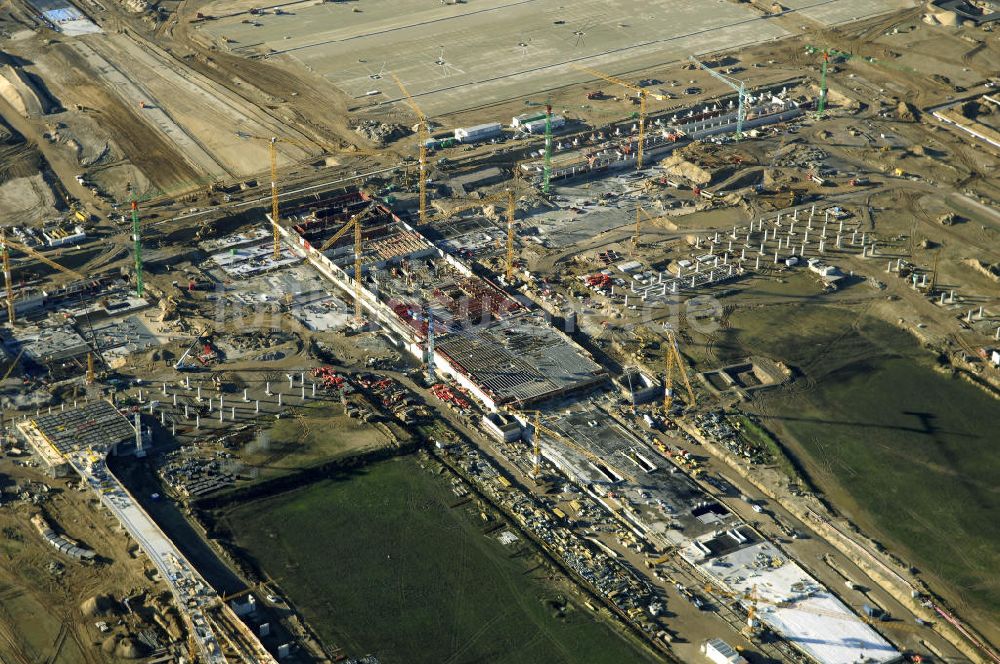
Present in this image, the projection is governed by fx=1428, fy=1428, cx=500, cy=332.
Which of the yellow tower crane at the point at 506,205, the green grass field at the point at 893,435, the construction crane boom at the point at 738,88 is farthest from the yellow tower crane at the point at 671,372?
the construction crane boom at the point at 738,88

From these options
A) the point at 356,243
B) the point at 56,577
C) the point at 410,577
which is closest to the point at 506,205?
the point at 356,243

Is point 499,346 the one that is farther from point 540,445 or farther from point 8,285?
point 8,285

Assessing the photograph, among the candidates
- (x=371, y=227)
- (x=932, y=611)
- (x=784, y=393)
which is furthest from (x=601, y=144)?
(x=932, y=611)

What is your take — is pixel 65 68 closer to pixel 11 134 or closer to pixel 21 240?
pixel 11 134

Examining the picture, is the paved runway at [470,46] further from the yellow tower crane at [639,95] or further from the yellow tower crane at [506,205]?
the yellow tower crane at [506,205]

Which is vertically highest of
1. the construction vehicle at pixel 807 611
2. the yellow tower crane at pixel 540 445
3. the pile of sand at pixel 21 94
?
the pile of sand at pixel 21 94
